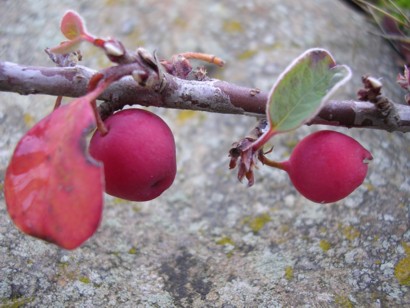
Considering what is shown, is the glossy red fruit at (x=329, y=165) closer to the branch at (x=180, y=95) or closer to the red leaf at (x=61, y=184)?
the branch at (x=180, y=95)

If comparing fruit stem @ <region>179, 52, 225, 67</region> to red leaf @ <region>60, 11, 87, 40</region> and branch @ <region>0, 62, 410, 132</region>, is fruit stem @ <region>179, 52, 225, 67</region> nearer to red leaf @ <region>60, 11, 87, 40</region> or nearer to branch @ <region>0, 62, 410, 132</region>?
branch @ <region>0, 62, 410, 132</region>

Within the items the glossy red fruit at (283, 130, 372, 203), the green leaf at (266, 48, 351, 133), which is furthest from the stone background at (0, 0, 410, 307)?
the green leaf at (266, 48, 351, 133)

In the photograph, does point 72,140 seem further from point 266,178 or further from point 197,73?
point 266,178

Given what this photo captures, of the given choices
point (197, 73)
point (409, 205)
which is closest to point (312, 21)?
point (409, 205)

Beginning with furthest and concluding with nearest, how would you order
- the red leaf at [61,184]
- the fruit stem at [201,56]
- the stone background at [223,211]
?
the stone background at [223,211], the fruit stem at [201,56], the red leaf at [61,184]

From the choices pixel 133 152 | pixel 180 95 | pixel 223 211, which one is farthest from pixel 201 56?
pixel 223 211

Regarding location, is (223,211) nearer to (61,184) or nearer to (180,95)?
(180,95)

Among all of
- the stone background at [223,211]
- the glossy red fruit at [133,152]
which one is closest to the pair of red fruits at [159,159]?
the glossy red fruit at [133,152]
